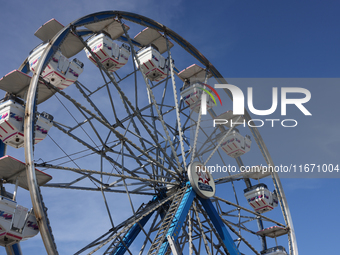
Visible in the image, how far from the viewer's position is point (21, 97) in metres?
13.8

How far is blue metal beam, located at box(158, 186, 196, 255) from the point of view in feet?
40.6

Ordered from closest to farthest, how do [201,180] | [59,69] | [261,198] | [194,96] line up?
[59,69], [201,180], [194,96], [261,198]

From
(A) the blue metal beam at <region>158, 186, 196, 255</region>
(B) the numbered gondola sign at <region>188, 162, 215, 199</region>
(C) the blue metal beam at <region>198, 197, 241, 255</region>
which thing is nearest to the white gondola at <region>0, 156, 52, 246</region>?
(A) the blue metal beam at <region>158, 186, 196, 255</region>

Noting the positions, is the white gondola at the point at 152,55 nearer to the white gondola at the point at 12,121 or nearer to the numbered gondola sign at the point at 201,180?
the numbered gondola sign at the point at 201,180

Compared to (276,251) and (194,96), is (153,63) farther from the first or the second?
(276,251)

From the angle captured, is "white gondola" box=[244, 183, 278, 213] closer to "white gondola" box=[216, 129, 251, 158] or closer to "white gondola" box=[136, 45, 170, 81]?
"white gondola" box=[216, 129, 251, 158]

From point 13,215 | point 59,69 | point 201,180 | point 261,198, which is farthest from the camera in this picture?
point 261,198

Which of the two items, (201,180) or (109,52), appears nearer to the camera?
(201,180)

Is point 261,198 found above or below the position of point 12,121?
→ above

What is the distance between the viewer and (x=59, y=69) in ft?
48.1

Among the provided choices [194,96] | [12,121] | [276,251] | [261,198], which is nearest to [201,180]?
[194,96]

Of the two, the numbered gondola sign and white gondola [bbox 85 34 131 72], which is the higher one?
white gondola [bbox 85 34 131 72]

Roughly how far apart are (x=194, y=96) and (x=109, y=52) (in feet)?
14.5

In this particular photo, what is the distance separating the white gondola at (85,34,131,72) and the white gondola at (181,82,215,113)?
10.7 ft
